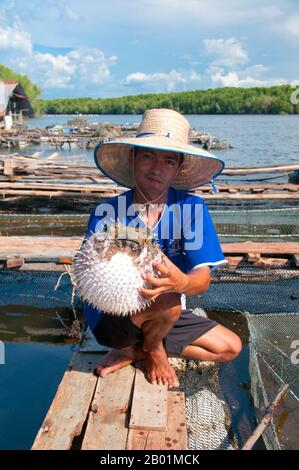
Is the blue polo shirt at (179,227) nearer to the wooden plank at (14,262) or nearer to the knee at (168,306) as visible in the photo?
the knee at (168,306)

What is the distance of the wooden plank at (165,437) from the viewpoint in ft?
7.14

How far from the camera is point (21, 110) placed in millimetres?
43062

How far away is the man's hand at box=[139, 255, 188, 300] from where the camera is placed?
2062mm

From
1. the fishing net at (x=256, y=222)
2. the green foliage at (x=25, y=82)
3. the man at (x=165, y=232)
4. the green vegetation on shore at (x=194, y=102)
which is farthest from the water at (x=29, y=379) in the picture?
the green vegetation on shore at (x=194, y=102)

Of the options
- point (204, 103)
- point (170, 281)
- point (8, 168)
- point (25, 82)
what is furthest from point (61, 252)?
point (204, 103)

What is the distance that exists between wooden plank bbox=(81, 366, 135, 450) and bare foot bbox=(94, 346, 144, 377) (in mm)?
40

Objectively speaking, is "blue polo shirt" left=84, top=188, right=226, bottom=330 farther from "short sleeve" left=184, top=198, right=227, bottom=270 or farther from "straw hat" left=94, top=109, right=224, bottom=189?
"straw hat" left=94, top=109, right=224, bottom=189

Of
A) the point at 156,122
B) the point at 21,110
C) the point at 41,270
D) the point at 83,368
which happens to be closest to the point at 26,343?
the point at 41,270

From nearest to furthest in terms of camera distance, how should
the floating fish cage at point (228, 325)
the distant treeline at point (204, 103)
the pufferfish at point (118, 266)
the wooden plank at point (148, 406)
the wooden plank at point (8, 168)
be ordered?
the pufferfish at point (118, 266)
the wooden plank at point (148, 406)
the floating fish cage at point (228, 325)
the wooden plank at point (8, 168)
the distant treeline at point (204, 103)

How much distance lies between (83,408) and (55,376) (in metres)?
1.29

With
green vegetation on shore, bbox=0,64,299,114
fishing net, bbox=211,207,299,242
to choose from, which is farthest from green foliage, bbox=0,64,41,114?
fishing net, bbox=211,207,299,242

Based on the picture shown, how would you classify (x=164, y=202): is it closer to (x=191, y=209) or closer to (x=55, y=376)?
(x=191, y=209)

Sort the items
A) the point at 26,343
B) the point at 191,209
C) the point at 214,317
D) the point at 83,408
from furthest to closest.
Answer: the point at 214,317
the point at 26,343
the point at 191,209
the point at 83,408

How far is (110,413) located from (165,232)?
3.60ft
